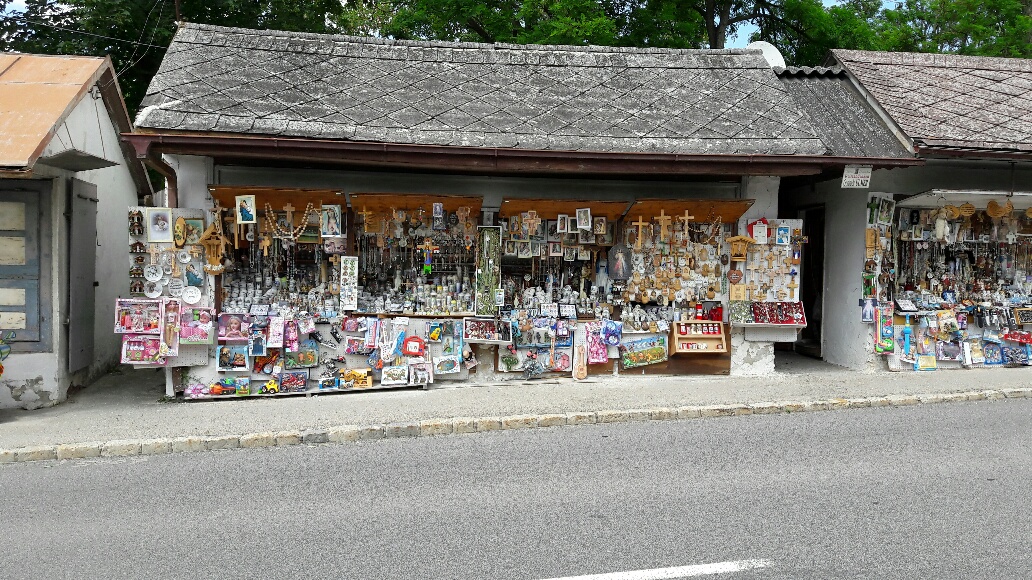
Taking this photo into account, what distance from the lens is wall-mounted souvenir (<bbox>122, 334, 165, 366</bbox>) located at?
9.06 metres

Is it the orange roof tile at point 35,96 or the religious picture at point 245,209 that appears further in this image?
the religious picture at point 245,209

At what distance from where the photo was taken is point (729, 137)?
979cm

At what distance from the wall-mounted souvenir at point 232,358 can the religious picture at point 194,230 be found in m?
1.36

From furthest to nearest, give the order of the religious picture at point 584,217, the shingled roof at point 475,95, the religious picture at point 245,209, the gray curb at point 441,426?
1. the religious picture at point 584,217
2. the shingled roof at point 475,95
3. the religious picture at point 245,209
4. the gray curb at point 441,426

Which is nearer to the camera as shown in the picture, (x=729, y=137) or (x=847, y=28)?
(x=729, y=137)

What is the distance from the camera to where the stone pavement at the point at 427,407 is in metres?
7.46

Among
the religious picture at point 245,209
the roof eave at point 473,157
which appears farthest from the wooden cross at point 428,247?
the religious picture at point 245,209

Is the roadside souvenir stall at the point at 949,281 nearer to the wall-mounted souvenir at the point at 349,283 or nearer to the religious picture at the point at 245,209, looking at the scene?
the wall-mounted souvenir at the point at 349,283

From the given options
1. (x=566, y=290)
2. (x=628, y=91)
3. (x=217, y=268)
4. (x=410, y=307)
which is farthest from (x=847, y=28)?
(x=217, y=268)

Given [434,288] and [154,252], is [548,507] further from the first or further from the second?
[154,252]

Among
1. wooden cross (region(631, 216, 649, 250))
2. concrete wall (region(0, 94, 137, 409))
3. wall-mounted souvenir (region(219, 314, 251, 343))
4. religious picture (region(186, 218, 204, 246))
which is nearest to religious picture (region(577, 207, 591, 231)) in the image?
wooden cross (region(631, 216, 649, 250))

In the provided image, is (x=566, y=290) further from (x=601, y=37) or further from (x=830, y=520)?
(x=601, y=37)

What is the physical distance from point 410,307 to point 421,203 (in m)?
1.41

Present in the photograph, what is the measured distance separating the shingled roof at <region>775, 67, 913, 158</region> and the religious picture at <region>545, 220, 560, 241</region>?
12.3 ft
